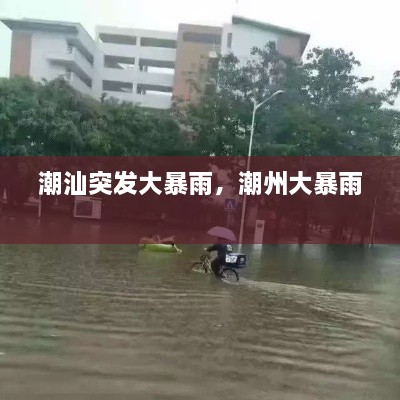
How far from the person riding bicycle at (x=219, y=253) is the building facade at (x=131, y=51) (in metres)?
38.6

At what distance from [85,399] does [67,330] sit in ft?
8.26

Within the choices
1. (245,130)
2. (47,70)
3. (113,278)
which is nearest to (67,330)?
(113,278)

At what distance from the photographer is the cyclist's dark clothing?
523 inches

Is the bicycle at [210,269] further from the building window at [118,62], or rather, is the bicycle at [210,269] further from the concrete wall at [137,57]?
the building window at [118,62]

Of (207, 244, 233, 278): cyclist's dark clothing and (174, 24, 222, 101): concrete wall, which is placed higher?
(174, 24, 222, 101): concrete wall

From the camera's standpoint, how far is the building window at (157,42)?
6091cm

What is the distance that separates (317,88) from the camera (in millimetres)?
35750

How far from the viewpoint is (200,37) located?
58.8 m

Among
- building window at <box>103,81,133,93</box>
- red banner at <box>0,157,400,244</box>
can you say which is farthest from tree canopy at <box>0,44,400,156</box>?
building window at <box>103,81,133,93</box>

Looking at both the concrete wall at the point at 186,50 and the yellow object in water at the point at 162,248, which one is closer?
the yellow object in water at the point at 162,248

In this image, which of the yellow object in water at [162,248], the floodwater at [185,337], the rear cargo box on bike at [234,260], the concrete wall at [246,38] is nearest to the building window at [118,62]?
the concrete wall at [246,38]

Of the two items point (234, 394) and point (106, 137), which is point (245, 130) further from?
point (234, 394)

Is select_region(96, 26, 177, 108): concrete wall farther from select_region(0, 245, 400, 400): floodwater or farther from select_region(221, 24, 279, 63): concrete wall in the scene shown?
select_region(0, 245, 400, 400): floodwater

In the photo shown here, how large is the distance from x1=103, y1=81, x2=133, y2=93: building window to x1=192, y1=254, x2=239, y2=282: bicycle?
153 ft
